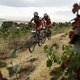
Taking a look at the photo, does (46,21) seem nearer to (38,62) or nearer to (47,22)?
(47,22)

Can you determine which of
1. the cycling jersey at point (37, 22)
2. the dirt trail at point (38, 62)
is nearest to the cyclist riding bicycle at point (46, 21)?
the dirt trail at point (38, 62)

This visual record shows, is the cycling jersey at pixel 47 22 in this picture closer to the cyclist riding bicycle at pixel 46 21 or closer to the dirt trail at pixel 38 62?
the cyclist riding bicycle at pixel 46 21

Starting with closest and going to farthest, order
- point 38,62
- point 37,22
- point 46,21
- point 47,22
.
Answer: point 37,22
point 38,62
point 47,22
point 46,21

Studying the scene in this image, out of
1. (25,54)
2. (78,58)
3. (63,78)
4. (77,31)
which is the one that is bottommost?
(25,54)

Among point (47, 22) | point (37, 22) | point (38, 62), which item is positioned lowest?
point (38, 62)

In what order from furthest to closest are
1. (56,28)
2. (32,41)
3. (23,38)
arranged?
(56,28) → (23,38) → (32,41)

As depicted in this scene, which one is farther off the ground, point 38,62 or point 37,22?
point 37,22

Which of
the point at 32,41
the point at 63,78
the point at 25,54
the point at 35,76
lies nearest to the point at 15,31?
the point at 25,54

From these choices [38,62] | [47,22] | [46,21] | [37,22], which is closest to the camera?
[37,22]

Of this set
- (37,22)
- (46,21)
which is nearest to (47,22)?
(46,21)

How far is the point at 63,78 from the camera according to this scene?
2512 mm

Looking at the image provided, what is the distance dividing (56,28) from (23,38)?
5.74 metres

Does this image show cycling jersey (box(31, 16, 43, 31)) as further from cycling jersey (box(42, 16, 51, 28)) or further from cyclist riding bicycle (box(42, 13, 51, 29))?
cycling jersey (box(42, 16, 51, 28))

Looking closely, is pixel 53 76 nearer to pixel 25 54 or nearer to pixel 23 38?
pixel 25 54
